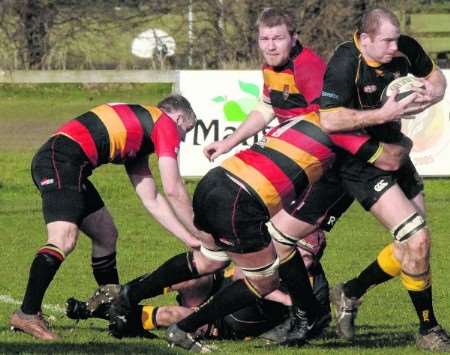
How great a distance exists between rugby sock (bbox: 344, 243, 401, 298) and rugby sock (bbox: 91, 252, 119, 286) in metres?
1.58

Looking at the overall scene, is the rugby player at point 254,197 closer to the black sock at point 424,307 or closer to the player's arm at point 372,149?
the player's arm at point 372,149

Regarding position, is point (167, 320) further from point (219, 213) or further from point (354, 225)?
point (354, 225)

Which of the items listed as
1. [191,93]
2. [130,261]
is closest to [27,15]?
[191,93]

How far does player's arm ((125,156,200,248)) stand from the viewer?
8.57 meters

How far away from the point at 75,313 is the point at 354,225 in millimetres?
6365

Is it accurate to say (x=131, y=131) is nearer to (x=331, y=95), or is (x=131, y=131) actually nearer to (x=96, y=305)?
(x=96, y=305)

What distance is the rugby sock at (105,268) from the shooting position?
29.0 feet

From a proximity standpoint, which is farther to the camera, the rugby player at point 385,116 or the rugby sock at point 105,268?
the rugby sock at point 105,268

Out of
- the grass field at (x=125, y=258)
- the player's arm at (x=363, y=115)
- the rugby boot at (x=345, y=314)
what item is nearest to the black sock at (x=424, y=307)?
the grass field at (x=125, y=258)

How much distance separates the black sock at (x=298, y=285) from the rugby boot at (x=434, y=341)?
676 millimetres

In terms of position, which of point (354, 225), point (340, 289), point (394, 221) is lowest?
point (354, 225)

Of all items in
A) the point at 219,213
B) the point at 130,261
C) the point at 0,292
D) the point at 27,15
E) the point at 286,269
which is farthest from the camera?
the point at 27,15

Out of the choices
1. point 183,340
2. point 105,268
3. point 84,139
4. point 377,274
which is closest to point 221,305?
point 183,340

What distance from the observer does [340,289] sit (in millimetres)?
8297
